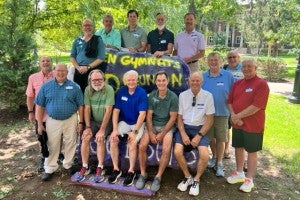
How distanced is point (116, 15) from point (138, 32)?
245cm

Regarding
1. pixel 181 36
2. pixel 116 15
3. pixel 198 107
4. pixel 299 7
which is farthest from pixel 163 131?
pixel 299 7

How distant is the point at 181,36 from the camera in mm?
6316

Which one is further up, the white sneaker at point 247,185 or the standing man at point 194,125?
the standing man at point 194,125

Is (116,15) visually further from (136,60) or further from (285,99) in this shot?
(285,99)

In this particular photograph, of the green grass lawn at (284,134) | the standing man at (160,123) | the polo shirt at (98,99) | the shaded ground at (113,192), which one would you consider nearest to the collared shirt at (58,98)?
the polo shirt at (98,99)

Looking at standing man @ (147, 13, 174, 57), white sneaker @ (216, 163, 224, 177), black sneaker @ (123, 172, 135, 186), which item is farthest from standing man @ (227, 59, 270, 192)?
standing man @ (147, 13, 174, 57)

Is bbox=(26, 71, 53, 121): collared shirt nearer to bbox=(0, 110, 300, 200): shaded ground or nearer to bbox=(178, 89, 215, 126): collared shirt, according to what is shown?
bbox=(0, 110, 300, 200): shaded ground

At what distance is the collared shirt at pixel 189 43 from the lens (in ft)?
20.5

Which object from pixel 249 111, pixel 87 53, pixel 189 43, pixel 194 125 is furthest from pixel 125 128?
pixel 189 43

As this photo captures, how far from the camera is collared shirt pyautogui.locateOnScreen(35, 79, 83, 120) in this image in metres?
4.95

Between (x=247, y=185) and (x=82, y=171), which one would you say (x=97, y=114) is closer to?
(x=82, y=171)

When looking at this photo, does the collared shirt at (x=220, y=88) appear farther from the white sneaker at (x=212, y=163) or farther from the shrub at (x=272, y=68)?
the shrub at (x=272, y=68)

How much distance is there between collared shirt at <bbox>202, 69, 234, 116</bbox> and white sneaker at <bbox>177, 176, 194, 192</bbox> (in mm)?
1108

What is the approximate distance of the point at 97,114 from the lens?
5.14 m
